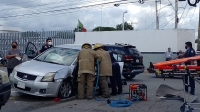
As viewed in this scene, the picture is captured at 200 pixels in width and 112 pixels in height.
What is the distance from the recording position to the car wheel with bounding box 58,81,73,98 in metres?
9.98

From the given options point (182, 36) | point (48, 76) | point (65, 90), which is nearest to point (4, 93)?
point (48, 76)

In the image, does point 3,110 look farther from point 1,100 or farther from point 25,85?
point 1,100

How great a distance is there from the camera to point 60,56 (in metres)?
11.0

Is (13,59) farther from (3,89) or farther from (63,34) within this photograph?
(63,34)

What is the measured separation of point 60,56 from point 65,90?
4.34 feet

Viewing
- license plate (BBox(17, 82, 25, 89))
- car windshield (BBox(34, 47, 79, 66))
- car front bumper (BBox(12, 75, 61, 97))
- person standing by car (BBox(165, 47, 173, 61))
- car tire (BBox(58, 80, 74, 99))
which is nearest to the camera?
car front bumper (BBox(12, 75, 61, 97))

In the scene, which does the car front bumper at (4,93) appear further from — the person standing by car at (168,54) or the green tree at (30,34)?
the green tree at (30,34)

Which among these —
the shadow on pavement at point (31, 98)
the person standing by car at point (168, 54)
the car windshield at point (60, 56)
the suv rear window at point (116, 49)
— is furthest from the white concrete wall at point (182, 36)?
the shadow on pavement at point (31, 98)

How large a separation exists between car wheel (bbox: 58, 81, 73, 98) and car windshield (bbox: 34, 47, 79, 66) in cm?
63

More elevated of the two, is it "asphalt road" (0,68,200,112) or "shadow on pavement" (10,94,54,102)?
"shadow on pavement" (10,94,54,102)

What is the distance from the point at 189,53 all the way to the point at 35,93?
5589 millimetres

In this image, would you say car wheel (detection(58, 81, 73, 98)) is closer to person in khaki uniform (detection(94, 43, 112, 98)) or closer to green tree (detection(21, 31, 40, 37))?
person in khaki uniform (detection(94, 43, 112, 98))

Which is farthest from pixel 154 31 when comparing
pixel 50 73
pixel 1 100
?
pixel 1 100

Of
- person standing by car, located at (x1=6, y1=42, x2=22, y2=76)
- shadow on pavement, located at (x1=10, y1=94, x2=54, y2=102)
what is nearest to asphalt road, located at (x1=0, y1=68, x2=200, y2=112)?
shadow on pavement, located at (x1=10, y1=94, x2=54, y2=102)
